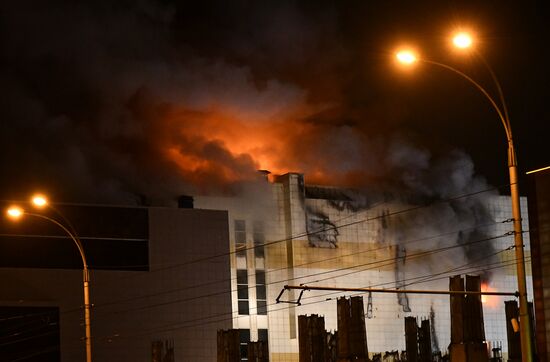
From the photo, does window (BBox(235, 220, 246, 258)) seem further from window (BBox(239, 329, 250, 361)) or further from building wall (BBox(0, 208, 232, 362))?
window (BBox(239, 329, 250, 361))

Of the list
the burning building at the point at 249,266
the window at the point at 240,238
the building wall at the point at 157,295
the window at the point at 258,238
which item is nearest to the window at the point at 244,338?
the burning building at the point at 249,266

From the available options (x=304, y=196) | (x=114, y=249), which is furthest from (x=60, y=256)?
(x=304, y=196)

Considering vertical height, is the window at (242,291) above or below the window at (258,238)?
below

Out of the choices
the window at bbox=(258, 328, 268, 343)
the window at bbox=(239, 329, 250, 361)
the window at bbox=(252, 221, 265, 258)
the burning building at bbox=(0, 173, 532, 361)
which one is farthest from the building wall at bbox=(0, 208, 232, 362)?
the window at bbox=(258, 328, 268, 343)

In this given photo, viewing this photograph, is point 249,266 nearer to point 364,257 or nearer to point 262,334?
point 262,334

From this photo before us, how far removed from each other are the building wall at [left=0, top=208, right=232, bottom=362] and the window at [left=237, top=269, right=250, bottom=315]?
2.82m

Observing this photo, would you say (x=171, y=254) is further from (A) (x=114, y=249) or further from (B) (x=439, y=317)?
(B) (x=439, y=317)

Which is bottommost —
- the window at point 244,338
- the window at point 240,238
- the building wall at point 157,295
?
the window at point 244,338

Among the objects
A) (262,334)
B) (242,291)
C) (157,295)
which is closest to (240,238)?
(242,291)

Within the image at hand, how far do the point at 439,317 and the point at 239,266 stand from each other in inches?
852

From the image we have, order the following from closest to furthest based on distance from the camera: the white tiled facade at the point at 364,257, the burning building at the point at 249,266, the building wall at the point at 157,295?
the building wall at the point at 157,295, the burning building at the point at 249,266, the white tiled facade at the point at 364,257

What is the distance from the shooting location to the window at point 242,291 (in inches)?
3297

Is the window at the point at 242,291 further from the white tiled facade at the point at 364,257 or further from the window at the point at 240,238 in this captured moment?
the window at the point at 240,238

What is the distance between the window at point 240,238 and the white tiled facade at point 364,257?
0.41 metres
